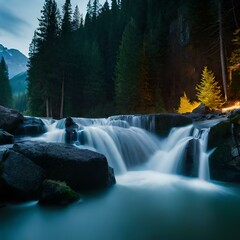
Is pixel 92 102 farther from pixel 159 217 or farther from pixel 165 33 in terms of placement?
pixel 159 217

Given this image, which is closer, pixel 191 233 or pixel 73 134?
pixel 191 233

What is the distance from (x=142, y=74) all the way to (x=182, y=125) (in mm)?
18632

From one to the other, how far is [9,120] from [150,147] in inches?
343

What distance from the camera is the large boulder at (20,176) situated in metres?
7.73

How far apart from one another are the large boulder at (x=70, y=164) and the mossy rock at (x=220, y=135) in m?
5.32

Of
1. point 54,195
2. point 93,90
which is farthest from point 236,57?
point 54,195

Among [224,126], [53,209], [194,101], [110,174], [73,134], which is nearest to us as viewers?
[53,209]

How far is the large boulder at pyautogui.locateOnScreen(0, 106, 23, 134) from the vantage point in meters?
15.4

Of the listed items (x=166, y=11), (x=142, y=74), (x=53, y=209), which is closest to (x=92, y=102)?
(x=142, y=74)

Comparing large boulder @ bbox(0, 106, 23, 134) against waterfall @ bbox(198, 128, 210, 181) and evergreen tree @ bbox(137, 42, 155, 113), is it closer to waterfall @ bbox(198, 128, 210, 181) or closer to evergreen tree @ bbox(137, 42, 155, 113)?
waterfall @ bbox(198, 128, 210, 181)

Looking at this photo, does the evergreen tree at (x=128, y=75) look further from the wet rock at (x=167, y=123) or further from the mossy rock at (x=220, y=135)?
the mossy rock at (x=220, y=135)

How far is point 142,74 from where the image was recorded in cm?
3362

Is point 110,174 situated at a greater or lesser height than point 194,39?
lesser

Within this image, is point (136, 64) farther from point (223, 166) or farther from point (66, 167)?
point (66, 167)
